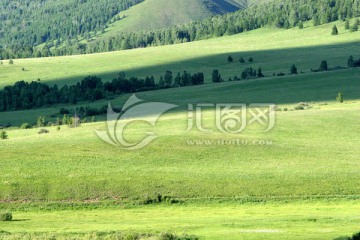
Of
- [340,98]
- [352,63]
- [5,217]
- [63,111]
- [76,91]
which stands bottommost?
[5,217]

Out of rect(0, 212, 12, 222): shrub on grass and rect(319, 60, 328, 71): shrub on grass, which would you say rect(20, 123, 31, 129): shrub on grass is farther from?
rect(319, 60, 328, 71): shrub on grass

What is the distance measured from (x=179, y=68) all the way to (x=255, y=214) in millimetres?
129817

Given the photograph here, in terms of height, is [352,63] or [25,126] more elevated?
[352,63]

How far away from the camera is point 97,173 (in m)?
65.0

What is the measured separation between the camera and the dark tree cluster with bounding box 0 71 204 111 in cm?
13925

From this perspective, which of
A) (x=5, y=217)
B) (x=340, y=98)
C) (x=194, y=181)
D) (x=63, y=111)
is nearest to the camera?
(x=5, y=217)

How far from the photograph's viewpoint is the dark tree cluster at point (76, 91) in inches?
5482

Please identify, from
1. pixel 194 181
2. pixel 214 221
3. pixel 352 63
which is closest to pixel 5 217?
pixel 214 221

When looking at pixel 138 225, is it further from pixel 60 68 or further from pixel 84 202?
pixel 60 68

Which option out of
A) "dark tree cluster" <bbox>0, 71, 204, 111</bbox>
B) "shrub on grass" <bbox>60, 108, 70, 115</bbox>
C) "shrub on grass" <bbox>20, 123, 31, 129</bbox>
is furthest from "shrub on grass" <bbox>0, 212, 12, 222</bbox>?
"dark tree cluster" <bbox>0, 71, 204, 111</bbox>

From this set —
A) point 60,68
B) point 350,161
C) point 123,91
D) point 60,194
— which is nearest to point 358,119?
point 350,161

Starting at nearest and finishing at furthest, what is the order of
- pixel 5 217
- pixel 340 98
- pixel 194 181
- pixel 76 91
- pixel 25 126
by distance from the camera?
1. pixel 5 217
2. pixel 194 181
3. pixel 25 126
4. pixel 340 98
5. pixel 76 91

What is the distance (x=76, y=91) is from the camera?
142750mm

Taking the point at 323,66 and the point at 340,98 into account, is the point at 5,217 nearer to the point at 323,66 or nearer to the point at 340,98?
the point at 340,98
